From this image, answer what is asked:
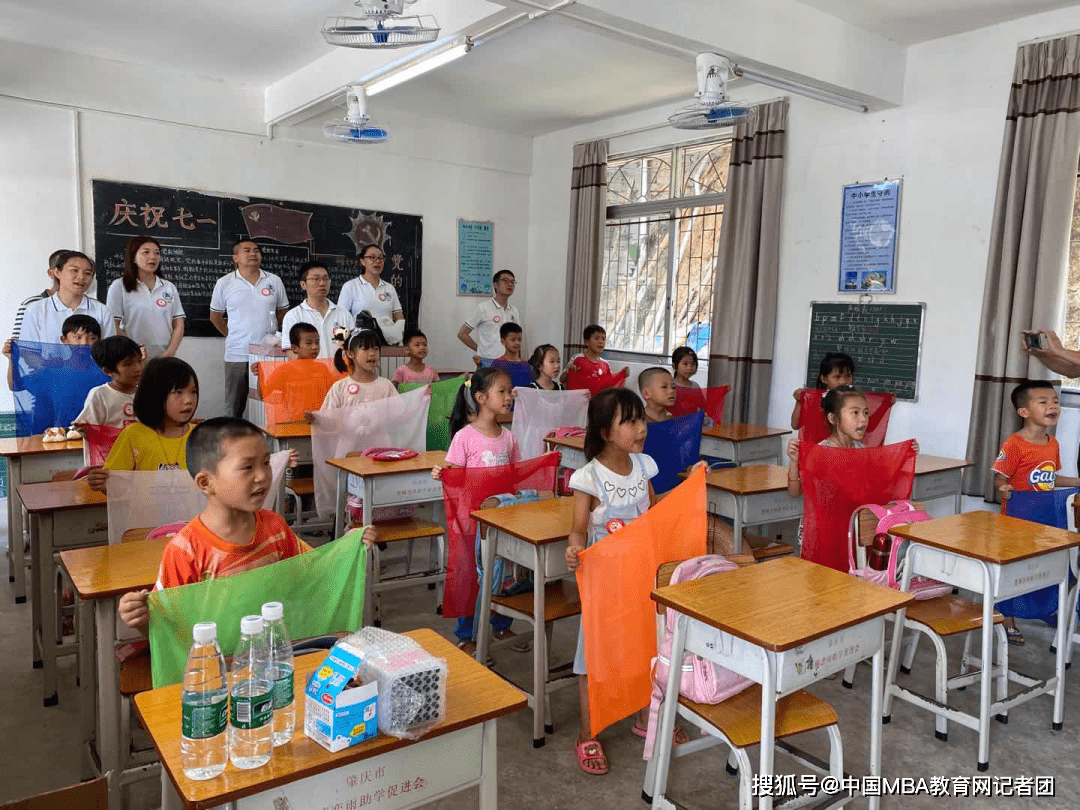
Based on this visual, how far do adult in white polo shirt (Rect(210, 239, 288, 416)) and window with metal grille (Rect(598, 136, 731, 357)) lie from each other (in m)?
3.10

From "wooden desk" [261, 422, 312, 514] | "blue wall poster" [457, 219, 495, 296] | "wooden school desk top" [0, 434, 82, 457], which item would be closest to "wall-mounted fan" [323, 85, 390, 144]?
"wooden desk" [261, 422, 312, 514]

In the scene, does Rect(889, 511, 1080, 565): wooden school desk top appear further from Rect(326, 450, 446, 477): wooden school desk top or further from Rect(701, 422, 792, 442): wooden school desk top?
Rect(326, 450, 446, 477): wooden school desk top

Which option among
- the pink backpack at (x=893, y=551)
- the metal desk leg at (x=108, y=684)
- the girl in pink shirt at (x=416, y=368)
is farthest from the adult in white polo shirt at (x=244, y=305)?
the pink backpack at (x=893, y=551)

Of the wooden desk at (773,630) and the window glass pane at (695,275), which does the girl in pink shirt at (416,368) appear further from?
the wooden desk at (773,630)

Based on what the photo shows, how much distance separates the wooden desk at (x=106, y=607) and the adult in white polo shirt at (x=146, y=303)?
11.4ft

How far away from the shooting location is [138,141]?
6055 millimetres

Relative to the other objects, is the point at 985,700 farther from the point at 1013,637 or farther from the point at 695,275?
the point at 695,275

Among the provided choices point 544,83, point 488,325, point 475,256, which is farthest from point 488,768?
point 475,256

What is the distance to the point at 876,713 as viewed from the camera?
2.15 m

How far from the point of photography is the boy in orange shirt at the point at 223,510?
1.84 meters

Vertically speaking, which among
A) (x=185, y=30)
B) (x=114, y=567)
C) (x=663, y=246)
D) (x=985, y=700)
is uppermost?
(x=185, y=30)

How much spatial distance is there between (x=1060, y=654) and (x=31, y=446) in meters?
4.37

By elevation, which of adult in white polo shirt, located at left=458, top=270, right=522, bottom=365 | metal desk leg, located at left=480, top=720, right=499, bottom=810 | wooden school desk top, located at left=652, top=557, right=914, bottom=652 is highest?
adult in white polo shirt, located at left=458, top=270, right=522, bottom=365

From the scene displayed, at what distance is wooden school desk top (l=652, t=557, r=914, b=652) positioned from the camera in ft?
5.98
